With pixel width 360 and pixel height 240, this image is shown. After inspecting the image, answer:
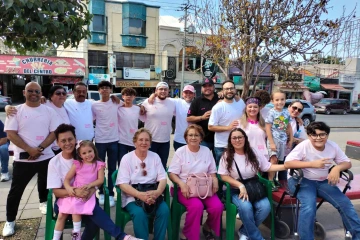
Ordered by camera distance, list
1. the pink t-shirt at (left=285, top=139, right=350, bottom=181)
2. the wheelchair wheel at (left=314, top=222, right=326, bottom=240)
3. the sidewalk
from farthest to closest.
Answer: the sidewalk, the wheelchair wheel at (left=314, top=222, right=326, bottom=240), the pink t-shirt at (left=285, top=139, right=350, bottom=181)

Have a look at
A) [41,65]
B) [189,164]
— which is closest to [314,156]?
[189,164]

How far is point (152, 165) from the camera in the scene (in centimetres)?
318

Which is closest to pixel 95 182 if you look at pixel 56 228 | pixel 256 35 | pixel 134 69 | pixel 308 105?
pixel 56 228

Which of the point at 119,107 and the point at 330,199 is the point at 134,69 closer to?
the point at 119,107

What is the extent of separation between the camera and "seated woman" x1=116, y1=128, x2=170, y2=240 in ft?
9.29

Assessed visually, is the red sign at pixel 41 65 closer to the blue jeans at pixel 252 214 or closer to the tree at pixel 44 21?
the tree at pixel 44 21

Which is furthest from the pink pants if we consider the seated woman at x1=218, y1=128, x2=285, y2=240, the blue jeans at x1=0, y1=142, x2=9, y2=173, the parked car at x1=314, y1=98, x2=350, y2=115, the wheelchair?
the parked car at x1=314, y1=98, x2=350, y2=115

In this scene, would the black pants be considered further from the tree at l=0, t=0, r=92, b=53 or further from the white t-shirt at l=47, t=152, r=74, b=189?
the tree at l=0, t=0, r=92, b=53

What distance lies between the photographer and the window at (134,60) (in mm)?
23953

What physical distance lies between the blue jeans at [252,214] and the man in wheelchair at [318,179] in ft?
1.29

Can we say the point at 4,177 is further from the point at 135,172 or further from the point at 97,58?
the point at 97,58

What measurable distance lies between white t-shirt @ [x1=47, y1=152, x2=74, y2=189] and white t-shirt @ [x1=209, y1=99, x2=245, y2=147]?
1.93 metres

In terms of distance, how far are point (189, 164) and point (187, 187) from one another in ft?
0.94

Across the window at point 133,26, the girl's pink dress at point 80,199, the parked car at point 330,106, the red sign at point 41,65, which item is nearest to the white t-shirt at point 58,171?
the girl's pink dress at point 80,199
